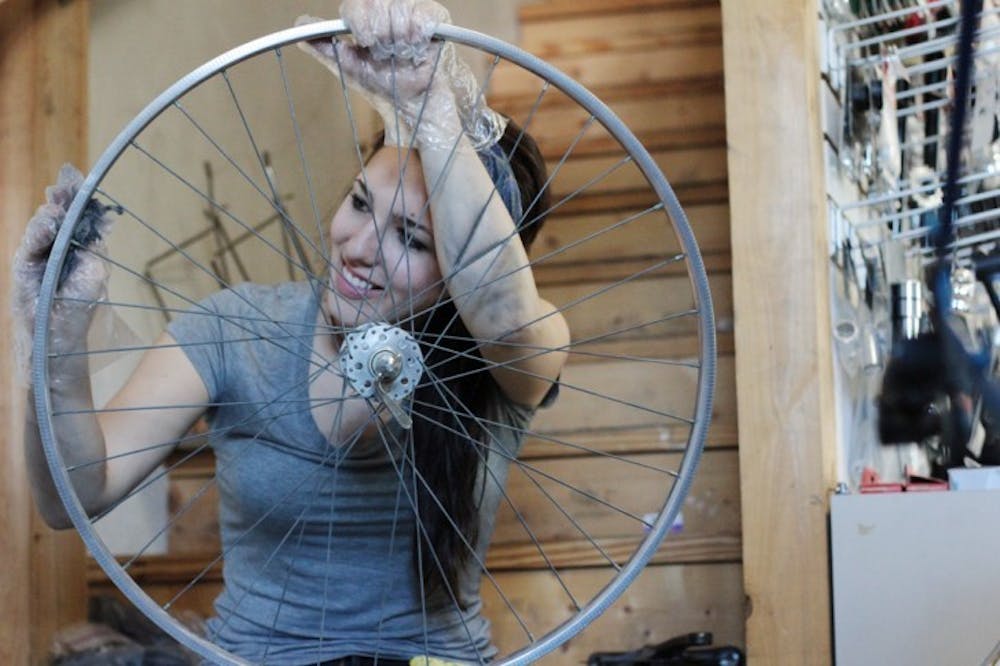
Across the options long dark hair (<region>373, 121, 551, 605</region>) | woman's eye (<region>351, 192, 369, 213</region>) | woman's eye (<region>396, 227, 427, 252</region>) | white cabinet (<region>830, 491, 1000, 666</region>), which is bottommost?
white cabinet (<region>830, 491, 1000, 666</region>)

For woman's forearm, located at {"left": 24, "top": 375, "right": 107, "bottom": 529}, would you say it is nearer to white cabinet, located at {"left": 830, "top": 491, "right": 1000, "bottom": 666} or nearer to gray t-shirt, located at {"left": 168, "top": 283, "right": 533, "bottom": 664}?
gray t-shirt, located at {"left": 168, "top": 283, "right": 533, "bottom": 664}

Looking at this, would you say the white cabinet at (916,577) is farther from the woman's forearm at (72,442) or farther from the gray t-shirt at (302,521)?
the woman's forearm at (72,442)

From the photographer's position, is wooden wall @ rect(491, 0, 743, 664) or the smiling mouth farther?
wooden wall @ rect(491, 0, 743, 664)

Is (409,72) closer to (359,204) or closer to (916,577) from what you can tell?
(359,204)

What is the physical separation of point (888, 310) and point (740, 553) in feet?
1.22

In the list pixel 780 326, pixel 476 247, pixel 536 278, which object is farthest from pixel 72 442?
pixel 536 278

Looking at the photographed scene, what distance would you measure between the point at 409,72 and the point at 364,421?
37cm

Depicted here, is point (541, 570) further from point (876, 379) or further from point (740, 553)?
point (876, 379)

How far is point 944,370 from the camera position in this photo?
67.4 inches

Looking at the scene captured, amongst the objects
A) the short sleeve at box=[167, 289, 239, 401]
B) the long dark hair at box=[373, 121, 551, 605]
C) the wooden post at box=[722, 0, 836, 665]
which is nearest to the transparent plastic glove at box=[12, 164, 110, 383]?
the short sleeve at box=[167, 289, 239, 401]

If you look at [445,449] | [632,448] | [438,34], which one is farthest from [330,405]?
[632,448]

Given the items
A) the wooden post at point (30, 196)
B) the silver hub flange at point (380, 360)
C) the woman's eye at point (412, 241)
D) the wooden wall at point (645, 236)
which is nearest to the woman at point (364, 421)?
the woman's eye at point (412, 241)

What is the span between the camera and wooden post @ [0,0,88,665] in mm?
1789

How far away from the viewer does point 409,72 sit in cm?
113
